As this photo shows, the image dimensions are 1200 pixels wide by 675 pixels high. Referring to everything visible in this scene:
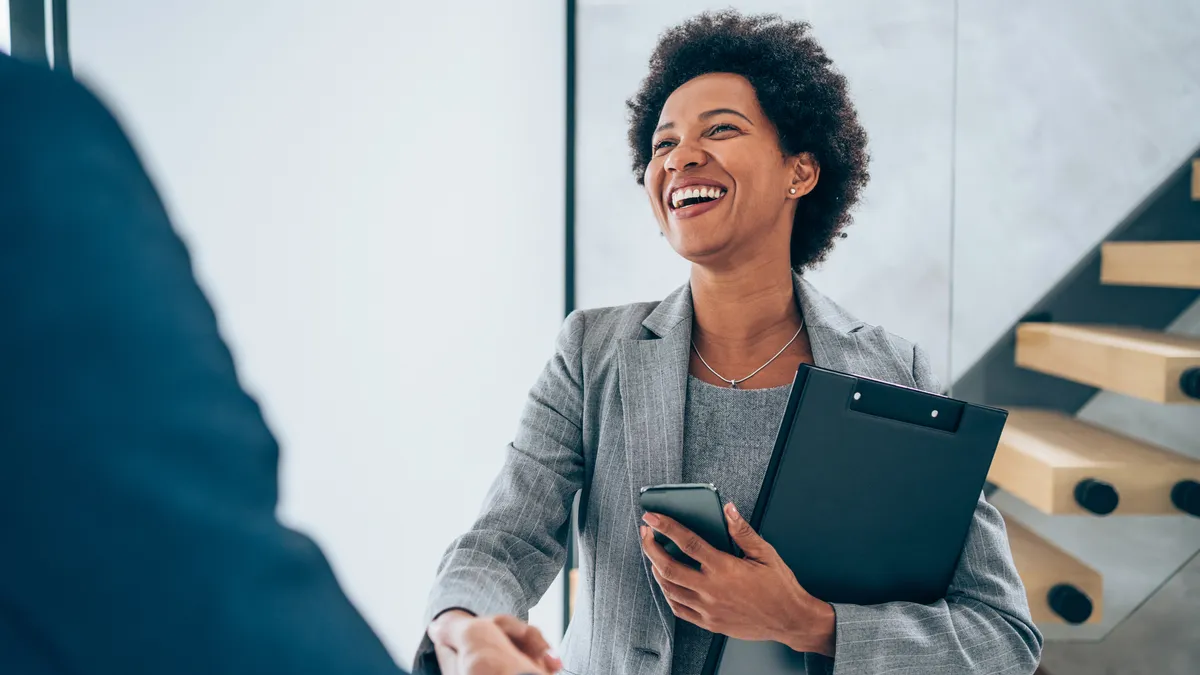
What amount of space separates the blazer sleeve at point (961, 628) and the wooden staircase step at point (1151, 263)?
1.53m

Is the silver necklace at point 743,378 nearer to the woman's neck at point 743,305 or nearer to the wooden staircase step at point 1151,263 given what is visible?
the woman's neck at point 743,305

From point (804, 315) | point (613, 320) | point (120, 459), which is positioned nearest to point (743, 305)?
point (804, 315)

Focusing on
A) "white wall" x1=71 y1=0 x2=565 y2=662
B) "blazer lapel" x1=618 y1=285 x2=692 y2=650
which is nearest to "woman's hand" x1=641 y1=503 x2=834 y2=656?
"blazer lapel" x1=618 y1=285 x2=692 y2=650

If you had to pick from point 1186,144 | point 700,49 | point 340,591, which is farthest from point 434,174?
point 1186,144

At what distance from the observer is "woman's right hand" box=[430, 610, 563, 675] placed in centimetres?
69

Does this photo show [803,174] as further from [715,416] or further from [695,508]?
[695,508]

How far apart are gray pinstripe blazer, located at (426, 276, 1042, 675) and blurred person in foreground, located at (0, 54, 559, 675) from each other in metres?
0.70

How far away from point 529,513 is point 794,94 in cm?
75

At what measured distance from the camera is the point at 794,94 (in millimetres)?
1242

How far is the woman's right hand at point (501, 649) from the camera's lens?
691 millimetres

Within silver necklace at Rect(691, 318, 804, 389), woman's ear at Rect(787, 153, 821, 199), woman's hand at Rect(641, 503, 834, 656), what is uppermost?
woman's ear at Rect(787, 153, 821, 199)

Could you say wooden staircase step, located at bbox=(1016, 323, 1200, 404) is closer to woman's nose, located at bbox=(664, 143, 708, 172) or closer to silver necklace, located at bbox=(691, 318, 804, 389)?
silver necklace, located at bbox=(691, 318, 804, 389)

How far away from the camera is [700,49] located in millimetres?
1302

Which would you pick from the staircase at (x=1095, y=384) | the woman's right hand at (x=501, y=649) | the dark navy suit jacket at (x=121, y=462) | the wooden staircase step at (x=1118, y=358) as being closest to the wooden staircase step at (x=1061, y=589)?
the staircase at (x=1095, y=384)
